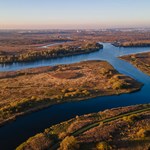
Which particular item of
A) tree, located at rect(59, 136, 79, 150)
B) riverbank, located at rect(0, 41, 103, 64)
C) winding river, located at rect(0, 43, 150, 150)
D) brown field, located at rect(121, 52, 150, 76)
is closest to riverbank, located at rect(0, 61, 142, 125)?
winding river, located at rect(0, 43, 150, 150)

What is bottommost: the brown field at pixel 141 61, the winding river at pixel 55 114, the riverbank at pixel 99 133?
the winding river at pixel 55 114

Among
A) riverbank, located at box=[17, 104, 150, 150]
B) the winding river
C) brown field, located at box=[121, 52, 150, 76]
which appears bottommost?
the winding river

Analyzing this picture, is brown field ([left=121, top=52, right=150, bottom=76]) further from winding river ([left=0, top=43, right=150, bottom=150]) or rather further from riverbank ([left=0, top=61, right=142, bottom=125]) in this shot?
winding river ([left=0, top=43, right=150, bottom=150])

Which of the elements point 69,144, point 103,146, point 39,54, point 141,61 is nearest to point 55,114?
point 69,144

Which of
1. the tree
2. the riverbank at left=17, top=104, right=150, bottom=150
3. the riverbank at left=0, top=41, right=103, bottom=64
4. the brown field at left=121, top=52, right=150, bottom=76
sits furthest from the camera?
the riverbank at left=0, top=41, right=103, bottom=64

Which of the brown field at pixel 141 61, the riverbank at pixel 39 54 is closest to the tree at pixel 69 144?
the brown field at pixel 141 61

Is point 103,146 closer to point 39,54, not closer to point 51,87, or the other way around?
point 51,87

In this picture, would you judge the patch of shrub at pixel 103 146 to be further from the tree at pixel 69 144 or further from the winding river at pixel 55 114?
the winding river at pixel 55 114

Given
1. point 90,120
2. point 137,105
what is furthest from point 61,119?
point 137,105
